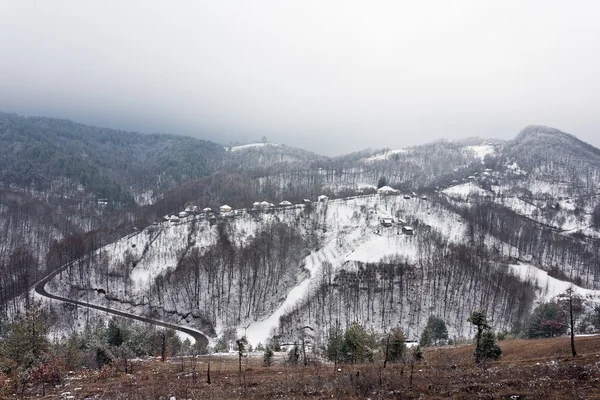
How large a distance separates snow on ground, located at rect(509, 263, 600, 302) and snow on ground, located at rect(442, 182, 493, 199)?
66.0 m

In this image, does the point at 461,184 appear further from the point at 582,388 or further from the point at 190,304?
the point at 582,388

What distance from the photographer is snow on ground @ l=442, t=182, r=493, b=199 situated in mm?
159538

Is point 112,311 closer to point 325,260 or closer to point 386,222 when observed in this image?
point 325,260

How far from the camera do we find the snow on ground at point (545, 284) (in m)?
78.1

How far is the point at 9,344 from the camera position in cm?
3020

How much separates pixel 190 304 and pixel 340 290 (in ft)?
127

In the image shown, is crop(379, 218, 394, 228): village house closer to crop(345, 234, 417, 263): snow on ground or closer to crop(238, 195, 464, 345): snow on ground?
crop(238, 195, 464, 345): snow on ground

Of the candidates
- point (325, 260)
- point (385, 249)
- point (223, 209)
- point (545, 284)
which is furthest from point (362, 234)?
point (223, 209)

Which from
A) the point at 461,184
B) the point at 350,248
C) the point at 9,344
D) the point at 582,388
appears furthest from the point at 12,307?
the point at 461,184

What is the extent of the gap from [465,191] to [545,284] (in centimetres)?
8889

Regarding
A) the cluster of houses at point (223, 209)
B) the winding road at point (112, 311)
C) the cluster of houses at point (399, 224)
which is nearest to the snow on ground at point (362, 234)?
the cluster of houses at point (399, 224)

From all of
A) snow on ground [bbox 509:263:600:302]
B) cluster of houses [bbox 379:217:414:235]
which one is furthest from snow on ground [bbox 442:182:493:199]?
snow on ground [bbox 509:263:600:302]

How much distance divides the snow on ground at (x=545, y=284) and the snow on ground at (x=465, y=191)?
66014mm

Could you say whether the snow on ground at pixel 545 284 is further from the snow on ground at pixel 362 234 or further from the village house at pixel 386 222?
the village house at pixel 386 222
